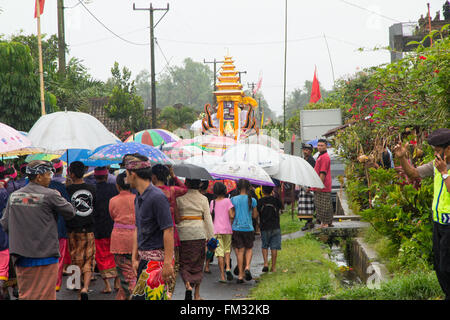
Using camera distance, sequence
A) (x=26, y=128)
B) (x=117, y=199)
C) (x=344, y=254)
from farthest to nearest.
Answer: (x=26, y=128) → (x=344, y=254) → (x=117, y=199)

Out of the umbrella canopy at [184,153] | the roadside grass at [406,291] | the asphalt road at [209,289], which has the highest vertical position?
the umbrella canopy at [184,153]

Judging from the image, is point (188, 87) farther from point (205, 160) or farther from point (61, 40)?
point (205, 160)

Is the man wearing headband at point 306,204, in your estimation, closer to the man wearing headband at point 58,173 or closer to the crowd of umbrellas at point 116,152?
the crowd of umbrellas at point 116,152

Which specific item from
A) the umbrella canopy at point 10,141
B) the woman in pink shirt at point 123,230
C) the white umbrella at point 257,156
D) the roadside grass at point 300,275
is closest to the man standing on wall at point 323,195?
the roadside grass at point 300,275

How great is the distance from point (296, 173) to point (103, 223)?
4.04 meters

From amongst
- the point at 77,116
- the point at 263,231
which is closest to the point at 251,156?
the point at 263,231

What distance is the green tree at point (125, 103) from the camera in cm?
2988

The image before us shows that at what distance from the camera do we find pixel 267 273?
9.88m

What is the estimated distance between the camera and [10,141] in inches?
317

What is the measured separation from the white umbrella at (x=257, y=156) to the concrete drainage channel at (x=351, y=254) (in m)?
1.86

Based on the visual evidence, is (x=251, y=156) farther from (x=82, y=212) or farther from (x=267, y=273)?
(x=82, y=212)

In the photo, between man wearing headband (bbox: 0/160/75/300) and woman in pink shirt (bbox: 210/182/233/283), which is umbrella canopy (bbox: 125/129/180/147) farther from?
man wearing headband (bbox: 0/160/75/300)

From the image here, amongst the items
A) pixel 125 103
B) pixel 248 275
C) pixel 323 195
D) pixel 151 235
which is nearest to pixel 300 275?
pixel 248 275

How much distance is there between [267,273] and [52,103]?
501 inches
